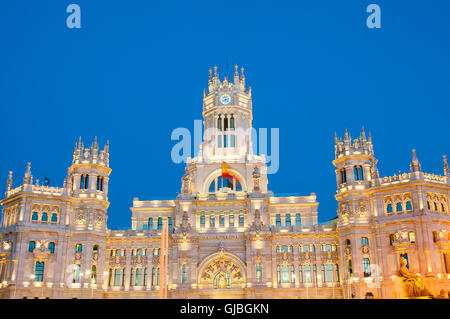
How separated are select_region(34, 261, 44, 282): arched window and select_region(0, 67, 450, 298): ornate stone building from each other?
0.50ft

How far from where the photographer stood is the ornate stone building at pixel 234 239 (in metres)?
71.2

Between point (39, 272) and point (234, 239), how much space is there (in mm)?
31007

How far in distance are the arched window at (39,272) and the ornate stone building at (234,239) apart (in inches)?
6.1

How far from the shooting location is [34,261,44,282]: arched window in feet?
241

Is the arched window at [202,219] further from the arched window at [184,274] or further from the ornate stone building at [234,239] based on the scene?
the arched window at [184,274]

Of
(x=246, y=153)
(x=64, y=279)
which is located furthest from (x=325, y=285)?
(x=64, y=279)

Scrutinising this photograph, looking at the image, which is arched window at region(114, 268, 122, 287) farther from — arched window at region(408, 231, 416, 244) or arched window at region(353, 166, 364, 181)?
arched window at region(408, 231, 416, 244)

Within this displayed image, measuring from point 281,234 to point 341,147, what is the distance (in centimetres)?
1779

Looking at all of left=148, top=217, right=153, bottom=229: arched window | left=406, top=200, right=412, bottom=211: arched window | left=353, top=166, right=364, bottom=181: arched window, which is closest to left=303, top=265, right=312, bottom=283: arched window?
left=353, top=166, right=364, bottom=181: arched window

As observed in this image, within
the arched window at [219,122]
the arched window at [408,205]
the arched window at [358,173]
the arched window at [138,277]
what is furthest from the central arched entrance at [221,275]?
the arched window at [219,122]

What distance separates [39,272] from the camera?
73.6 meters

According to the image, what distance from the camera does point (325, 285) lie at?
77438 mm

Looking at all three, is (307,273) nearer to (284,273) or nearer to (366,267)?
(284,273)
